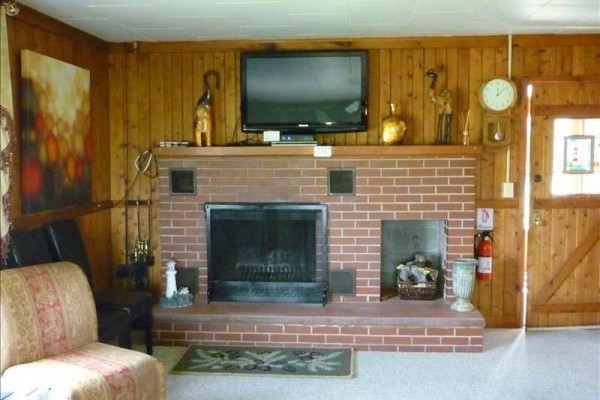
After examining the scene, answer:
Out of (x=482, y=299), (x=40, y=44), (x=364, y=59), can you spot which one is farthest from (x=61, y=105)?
(x=482, y=299)

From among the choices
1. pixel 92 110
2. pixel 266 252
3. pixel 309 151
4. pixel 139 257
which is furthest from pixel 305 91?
pixel 139 257

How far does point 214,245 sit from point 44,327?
1.80 metres

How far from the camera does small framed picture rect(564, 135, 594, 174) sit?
15.0 feet

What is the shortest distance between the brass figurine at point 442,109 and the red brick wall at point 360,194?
210 millimetres

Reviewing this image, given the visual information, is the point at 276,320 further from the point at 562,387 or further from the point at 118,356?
the point at 562,387

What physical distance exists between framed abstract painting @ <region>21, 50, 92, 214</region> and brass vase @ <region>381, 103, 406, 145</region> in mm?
2136

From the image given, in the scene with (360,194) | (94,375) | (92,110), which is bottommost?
(94,375)

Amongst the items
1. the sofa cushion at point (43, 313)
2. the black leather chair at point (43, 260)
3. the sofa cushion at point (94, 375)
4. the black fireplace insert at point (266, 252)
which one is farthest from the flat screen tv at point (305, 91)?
the sofa cushion at point (94, 375)

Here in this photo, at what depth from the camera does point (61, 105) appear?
3896mm

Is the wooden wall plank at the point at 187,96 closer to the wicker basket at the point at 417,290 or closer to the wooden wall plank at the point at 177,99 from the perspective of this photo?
the wooden wall plank at the point at 177,99

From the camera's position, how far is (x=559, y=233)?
461cm

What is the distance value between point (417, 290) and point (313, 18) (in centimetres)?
208

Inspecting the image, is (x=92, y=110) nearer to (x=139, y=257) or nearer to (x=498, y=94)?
(x=139, y=257)

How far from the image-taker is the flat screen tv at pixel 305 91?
4.43m
